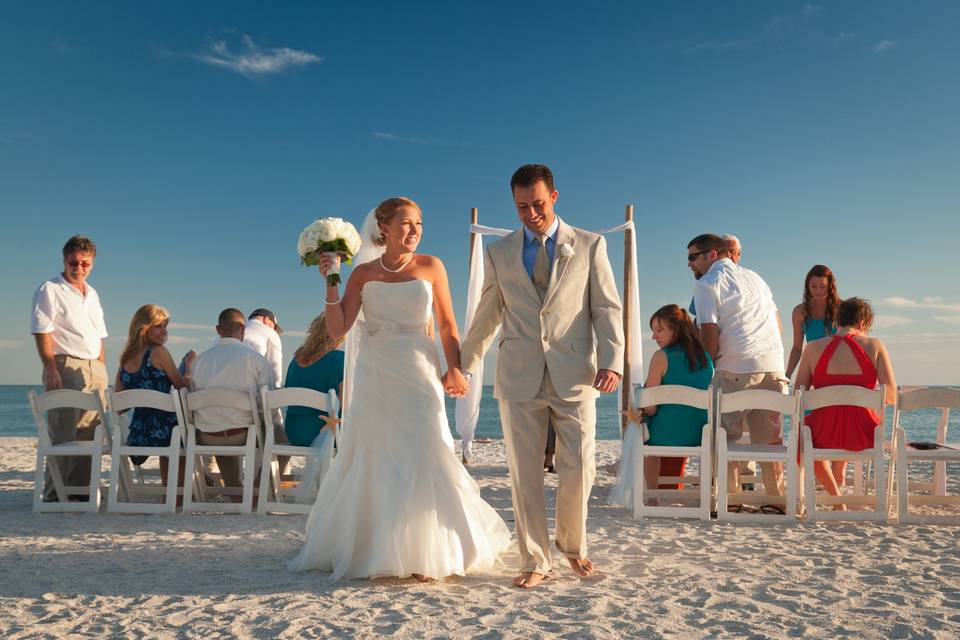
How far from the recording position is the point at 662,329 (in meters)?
6.56

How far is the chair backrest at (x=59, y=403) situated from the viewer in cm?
636

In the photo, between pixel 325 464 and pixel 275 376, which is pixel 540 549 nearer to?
pixel 325 464

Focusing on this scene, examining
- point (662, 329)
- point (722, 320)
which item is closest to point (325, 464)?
point (662, 329)

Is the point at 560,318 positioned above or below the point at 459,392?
above

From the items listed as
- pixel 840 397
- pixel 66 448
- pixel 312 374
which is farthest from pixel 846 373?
pixel 66 448

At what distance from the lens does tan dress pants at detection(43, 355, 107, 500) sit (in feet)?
22.8

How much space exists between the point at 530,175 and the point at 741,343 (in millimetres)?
3312

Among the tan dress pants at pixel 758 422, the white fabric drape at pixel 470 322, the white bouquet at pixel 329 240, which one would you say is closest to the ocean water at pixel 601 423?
the white fabric drape at pixel 470 322

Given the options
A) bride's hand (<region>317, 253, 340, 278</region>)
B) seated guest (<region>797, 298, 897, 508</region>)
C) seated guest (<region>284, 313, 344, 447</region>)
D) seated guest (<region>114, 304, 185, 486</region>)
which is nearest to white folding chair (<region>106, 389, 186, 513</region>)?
seated guest (<region>114, 304, 185, 486</region>)

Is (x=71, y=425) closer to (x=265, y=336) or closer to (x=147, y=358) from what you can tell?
(x=147, y=358)

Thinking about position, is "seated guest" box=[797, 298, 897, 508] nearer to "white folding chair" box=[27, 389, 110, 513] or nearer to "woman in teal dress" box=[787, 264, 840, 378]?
"woman in teal dress" box=[787, 264, 840, 378]

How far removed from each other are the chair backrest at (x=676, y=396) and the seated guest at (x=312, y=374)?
8.05 feet

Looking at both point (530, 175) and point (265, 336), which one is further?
point (265, 336)

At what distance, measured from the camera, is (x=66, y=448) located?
21.2 ft
